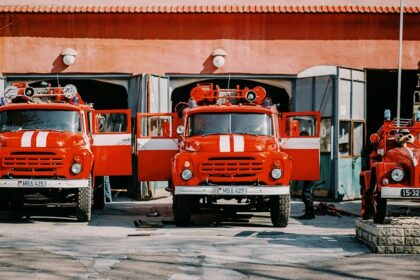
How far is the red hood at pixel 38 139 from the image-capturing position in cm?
1215

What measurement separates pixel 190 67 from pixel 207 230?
7140 mm

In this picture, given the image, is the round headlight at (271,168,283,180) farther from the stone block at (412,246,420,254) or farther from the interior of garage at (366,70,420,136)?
the interior of garage at (366,70,420,136)

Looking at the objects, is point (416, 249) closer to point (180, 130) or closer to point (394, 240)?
point (394, 240)

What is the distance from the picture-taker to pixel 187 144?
40.0 feet

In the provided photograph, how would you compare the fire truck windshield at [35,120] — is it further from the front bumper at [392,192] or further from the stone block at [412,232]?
the stone block at [412,232]

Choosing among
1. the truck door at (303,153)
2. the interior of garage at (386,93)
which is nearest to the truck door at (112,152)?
the truck door at (303,153)

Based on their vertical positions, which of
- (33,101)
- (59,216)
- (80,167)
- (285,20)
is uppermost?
(285,20)

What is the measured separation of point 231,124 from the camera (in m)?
12.4

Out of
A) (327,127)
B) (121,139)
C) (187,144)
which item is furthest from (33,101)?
(327,127)

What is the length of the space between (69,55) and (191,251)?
9.59 meters

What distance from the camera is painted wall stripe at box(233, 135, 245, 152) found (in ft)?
38.3

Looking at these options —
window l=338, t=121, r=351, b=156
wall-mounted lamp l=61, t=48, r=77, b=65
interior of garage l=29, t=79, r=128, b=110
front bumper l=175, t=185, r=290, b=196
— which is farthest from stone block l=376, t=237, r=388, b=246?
interior of garage l=29, t=79, r=128, b=110

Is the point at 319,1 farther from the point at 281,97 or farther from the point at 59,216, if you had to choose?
the point at 59,216

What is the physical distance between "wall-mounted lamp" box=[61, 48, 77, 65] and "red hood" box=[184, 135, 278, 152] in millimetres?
6530
